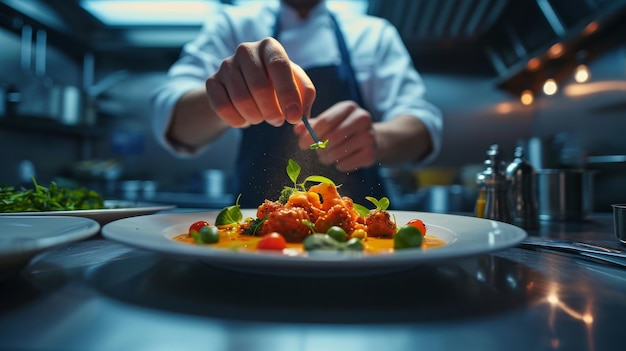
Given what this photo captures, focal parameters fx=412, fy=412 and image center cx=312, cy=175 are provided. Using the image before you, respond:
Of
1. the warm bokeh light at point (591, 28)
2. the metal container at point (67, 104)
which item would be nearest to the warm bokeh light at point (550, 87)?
the warm bokeh light at point (591, 28)

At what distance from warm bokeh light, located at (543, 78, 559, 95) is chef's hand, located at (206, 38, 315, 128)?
2.96 m

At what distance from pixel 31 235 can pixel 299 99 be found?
2.00ft

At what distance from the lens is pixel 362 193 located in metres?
1.35

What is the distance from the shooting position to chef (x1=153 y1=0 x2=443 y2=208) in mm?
1097

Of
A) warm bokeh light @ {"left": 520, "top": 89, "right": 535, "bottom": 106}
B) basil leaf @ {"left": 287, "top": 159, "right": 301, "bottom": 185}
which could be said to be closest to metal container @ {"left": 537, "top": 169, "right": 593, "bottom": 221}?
basil leaf @ {"left": 287, "top": 159, "right": 301, "bottom": 185}

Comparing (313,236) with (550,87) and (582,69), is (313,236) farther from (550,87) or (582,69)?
(550,87)

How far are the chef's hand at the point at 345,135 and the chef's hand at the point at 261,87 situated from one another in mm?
255

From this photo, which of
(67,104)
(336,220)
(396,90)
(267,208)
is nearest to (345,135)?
(267,208)

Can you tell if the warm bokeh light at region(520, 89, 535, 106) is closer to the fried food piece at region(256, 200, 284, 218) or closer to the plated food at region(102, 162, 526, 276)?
the plated food at region(102, 162, 526, 276)

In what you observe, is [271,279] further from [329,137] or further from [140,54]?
[140,54]

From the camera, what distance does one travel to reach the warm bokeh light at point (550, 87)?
3.34 meters

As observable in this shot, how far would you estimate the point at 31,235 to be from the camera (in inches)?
27.4

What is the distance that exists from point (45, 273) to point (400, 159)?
76.2 inches

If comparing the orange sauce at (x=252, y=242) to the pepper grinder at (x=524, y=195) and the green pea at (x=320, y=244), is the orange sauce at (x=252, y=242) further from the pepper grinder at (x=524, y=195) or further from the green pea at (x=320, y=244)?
the pepper grinder at (x=524, y=195)
